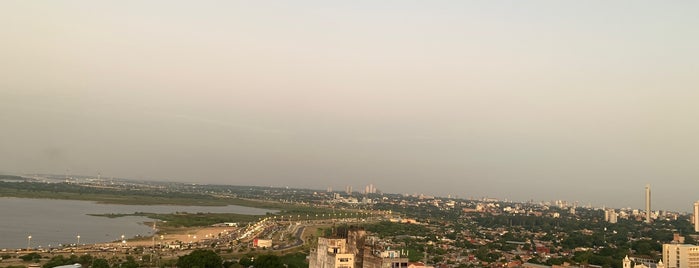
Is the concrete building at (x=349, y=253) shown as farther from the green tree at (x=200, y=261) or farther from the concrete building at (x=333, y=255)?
the green tree at (x=200, y=261)

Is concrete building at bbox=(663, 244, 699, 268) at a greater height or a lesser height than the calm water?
greater

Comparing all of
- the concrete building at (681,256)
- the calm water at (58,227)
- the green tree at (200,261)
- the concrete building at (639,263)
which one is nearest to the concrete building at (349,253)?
the green tree at (200,261)

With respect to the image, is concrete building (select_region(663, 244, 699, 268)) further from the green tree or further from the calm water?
the calm water

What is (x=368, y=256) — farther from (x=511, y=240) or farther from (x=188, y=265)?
(x=511, y=240)

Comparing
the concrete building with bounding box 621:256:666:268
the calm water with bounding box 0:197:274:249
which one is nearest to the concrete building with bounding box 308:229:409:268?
the concrete building with bounding box 621:256:666:268

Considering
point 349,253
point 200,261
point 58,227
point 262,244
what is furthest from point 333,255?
point 58,227

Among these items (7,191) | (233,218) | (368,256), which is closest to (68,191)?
(7,191)

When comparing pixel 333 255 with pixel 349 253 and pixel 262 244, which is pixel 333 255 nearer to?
pixel 349 253

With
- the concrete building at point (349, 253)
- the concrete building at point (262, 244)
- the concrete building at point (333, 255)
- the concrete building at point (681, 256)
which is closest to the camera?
the concrete building at point (349, 253)
